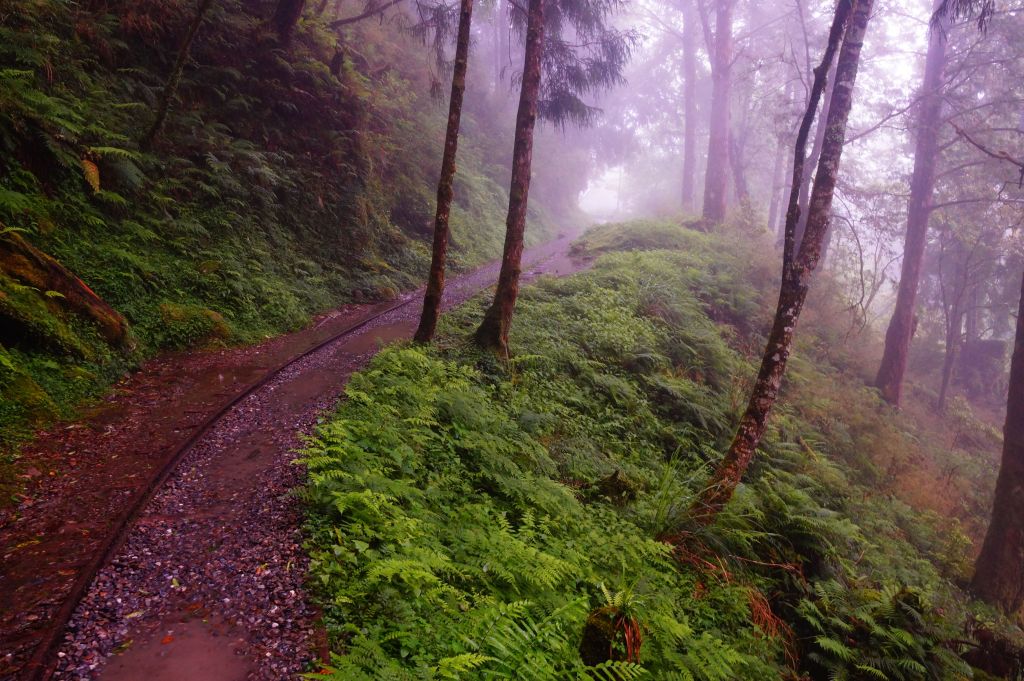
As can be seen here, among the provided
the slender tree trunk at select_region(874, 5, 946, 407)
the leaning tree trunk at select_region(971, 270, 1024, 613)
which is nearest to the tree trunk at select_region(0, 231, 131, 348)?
the leaning tree trunk at select_region(971, 270, 1024, 613)

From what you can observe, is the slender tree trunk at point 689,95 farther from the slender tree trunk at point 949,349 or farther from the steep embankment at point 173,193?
the steep embankment at point 173,193

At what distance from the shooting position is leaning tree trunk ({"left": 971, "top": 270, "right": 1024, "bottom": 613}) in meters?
9.00

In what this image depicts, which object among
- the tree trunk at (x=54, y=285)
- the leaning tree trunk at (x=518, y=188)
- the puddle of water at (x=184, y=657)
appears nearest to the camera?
the puddle of water at (x=184, y=657)

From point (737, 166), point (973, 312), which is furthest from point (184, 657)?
point (973, 312)

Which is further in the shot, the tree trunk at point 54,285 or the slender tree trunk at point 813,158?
the slender tree trunk at point 813,158

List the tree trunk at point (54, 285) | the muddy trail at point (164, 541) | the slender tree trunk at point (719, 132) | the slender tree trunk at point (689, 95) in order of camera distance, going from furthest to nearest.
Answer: the slender tree trunk at point (689, 95)
the slender tree trunk at point (719, 132)
the tree trunk at point (54, 285)
the muddy trail at point (164, 541)

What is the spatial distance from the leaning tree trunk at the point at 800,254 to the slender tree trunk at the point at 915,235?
1345 centimetres

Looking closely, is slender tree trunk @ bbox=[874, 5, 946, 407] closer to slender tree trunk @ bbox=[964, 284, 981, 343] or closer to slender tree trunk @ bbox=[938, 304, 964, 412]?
slender tree trunk @ bbox=[938, 304, 964, 412]

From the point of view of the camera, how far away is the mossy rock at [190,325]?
8641mm

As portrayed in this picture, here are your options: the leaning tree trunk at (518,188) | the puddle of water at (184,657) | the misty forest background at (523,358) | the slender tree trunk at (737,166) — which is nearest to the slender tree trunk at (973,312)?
the misty forest background at (523,358)

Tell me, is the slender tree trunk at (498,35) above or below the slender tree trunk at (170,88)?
above

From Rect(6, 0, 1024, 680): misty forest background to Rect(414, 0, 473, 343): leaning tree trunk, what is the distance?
64mm

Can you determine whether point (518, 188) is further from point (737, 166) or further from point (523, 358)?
point (737, 166)

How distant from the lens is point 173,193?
10.8 meters
